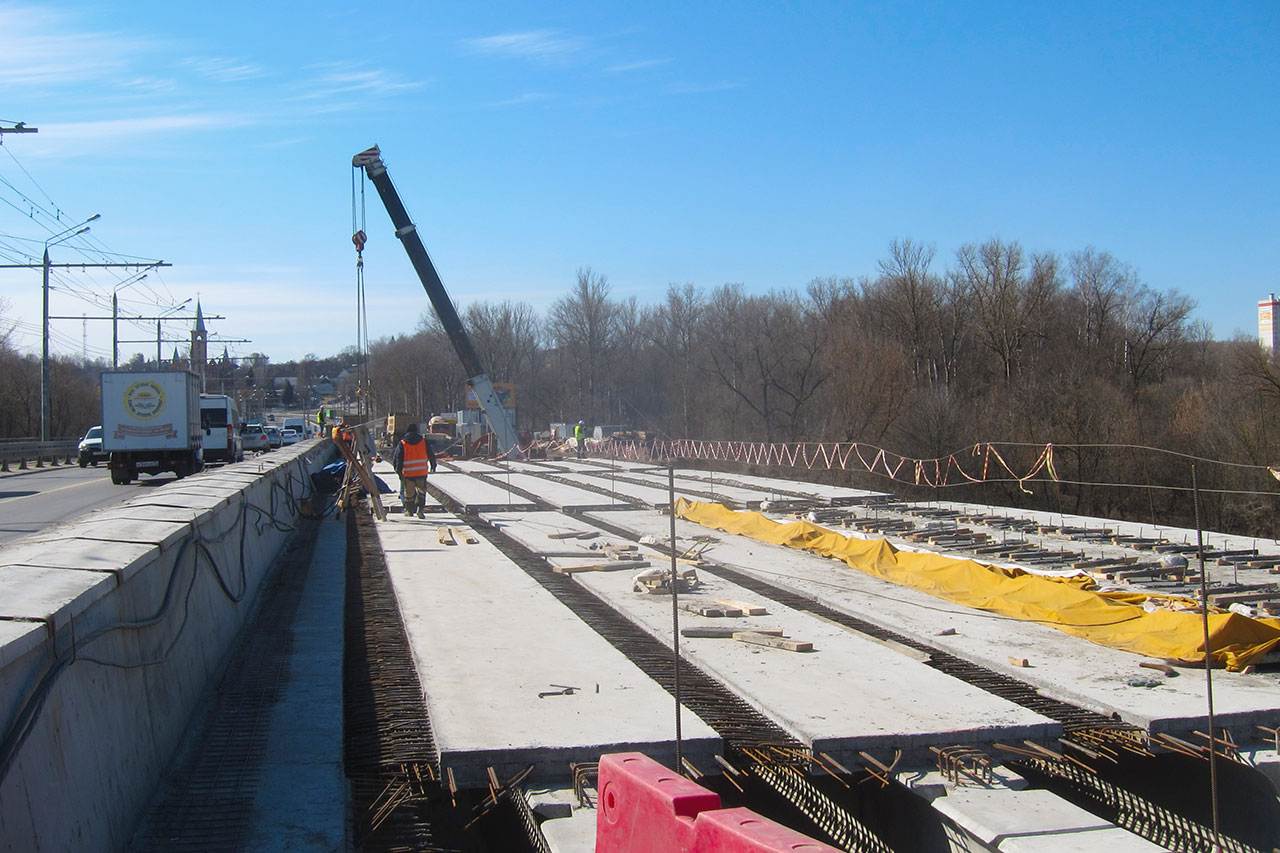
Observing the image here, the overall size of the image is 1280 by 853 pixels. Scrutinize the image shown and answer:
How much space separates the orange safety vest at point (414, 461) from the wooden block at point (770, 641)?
458 inches

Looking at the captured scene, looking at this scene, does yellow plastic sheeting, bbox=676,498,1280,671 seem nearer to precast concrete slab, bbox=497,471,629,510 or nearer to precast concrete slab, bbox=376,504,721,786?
precast concrete slab, bbox=376,504,721,786

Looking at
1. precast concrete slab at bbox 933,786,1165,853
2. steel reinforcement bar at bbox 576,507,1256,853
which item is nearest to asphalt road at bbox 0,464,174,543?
steel reinforcement bar at bbox 576,507,1256,853

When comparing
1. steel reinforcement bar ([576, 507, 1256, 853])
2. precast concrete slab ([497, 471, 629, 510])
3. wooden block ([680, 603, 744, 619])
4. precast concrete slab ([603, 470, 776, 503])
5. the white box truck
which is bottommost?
steel reinforcement bar ([576, 507, 1256, 853])

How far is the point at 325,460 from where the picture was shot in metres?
37.5

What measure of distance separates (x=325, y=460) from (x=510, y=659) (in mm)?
30181

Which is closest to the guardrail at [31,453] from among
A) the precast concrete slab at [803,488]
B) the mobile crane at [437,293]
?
the mobile crane at [437,293]

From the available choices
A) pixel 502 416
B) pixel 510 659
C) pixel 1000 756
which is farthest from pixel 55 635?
pixel 502 416

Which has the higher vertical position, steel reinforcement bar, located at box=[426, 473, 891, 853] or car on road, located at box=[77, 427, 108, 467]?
car on road, located at box=[77, 427, 108, 467]

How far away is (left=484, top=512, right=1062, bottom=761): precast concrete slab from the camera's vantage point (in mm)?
6836

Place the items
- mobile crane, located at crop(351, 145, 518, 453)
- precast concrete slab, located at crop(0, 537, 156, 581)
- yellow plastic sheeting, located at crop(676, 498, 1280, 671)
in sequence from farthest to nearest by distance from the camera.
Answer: mobile crane, located at crop(351, 145, 518, 453), yellow plastic sheeting, located at crop(676, 498, 1280, 671), precast concrete slab, located at crop(0, 537, 156, 581)

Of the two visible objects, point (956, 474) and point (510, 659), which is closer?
point (510, 659)

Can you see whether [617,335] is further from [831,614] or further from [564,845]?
[564,845]

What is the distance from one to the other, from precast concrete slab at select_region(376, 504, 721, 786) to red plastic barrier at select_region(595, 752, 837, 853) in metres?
1.82

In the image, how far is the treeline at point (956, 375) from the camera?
41969mm
